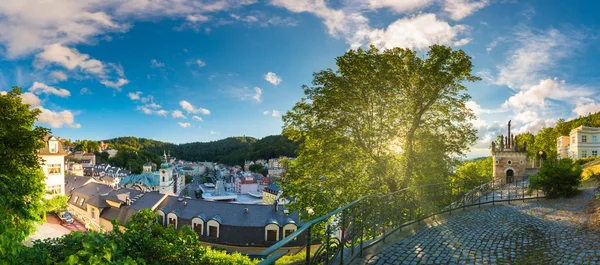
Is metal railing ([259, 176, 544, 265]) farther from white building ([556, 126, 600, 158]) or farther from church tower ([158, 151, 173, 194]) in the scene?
church tower ([158, 151, 173, 194])

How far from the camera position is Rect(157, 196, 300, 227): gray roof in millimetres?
29281

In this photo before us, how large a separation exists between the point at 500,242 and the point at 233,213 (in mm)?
26334

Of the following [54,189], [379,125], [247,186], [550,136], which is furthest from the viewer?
[247,186]

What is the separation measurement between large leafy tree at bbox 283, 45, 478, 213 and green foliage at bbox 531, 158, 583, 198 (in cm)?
399

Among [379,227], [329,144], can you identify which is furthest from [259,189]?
[379,227]

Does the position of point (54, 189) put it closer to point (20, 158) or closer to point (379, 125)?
point (20, 158)

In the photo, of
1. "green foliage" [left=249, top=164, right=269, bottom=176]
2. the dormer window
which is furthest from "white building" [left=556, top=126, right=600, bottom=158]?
"green foliage" [left=249, top=164, right=269, bottom=176]

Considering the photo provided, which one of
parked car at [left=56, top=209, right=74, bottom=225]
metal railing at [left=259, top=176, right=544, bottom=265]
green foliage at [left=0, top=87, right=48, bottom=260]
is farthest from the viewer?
parked car at [left=56, top=209, right=74, bottom=225]

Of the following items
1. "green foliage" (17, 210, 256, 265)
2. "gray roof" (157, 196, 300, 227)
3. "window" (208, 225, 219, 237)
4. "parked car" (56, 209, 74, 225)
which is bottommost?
"parked car" (56, 209, 74, 225)

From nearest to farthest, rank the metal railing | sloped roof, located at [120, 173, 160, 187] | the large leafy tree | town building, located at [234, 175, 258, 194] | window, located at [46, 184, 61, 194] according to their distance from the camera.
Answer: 1. the metal railing
2. the large leafy tree
3. window, located at [46, 184, 61, 194]
4. sloped roof, located at [120, 173, 160, 187]
5. town building, located at [234, 175, 258, 194]

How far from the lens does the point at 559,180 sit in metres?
14.6

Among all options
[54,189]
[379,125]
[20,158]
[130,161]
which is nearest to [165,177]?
[54,189]

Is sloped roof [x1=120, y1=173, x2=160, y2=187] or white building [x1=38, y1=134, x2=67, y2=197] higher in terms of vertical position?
white building [x1=38, y1=134, x2=67, y2=197]

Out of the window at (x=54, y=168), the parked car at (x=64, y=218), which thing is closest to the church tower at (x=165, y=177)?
the parked car at (x=64, y=218)
